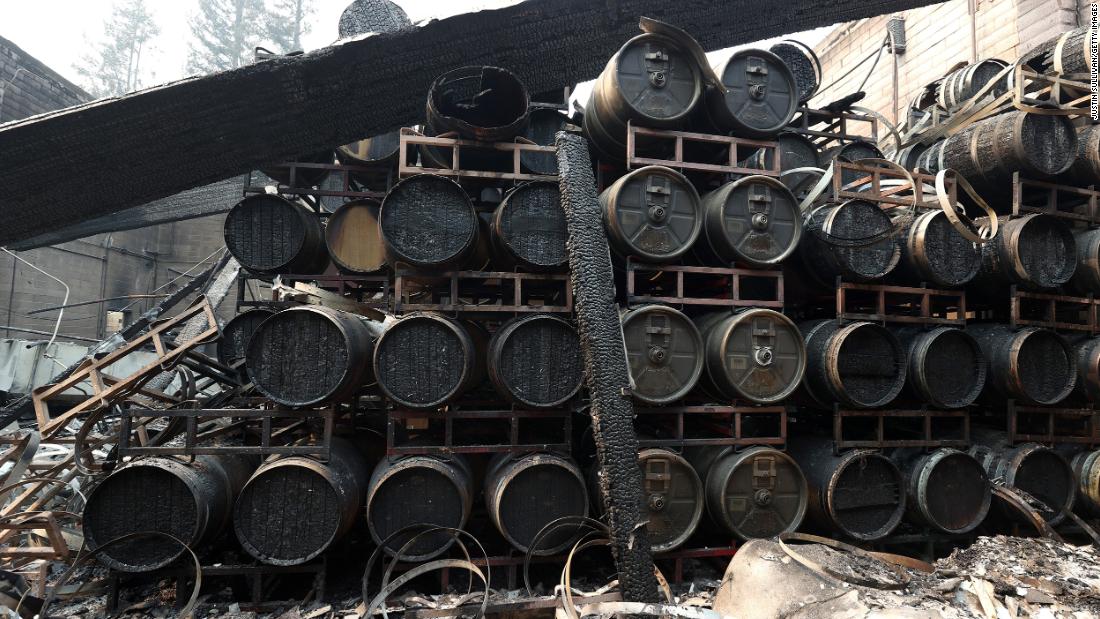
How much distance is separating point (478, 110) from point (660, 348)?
3018 millimetres

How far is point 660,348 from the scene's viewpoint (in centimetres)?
427

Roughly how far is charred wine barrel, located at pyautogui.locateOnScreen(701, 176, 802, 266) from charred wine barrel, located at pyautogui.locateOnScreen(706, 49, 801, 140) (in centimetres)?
65

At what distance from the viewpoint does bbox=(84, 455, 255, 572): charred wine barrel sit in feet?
12.1

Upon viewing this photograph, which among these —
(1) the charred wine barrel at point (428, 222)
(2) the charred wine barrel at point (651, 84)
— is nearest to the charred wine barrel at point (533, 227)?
(1) the charred wine barrel at point (428, 222)

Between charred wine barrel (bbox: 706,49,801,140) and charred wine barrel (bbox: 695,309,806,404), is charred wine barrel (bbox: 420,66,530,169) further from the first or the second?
charred wine barrel (bbox: 695,309,806,404)

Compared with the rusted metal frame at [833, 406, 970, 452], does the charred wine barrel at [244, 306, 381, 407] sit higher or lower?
higher

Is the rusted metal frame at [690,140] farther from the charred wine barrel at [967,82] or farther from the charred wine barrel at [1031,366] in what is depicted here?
the charred wine barrel at [967,82]

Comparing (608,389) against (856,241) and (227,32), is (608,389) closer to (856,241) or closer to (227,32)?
(856,241)

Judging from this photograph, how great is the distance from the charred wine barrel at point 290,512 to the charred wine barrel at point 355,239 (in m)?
2.28

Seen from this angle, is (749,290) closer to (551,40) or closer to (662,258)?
(662,258)

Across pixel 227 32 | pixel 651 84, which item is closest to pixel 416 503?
pixel 651 84

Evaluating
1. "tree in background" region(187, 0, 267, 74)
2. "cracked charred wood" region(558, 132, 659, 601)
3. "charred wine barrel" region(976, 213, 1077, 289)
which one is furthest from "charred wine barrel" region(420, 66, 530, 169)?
"tree in background" region(187, 0, 267, 74)

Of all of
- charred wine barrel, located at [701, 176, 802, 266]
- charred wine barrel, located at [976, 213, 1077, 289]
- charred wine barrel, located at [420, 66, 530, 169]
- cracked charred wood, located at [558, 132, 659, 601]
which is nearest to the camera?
cracked charred wood, located at [558, 132, 659, 601]

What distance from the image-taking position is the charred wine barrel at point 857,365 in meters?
4.47
